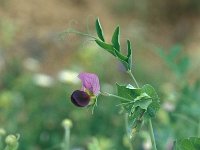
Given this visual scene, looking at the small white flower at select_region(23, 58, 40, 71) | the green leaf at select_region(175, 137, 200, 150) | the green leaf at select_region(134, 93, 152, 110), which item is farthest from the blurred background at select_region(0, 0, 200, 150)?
the green leaf at select_region(175, 137, 200, 150)

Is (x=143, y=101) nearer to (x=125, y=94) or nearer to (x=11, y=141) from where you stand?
(x=125, y=94)

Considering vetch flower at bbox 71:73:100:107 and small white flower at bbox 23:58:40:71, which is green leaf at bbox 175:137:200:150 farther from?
small white flower at bbox 23:58:40:71

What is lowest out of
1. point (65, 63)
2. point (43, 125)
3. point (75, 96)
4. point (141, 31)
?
point (75, 96)

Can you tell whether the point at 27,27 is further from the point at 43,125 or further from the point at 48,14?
the point at 43,125

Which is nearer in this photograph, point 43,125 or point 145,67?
point 43,125

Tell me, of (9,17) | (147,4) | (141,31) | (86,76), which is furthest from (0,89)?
(86,76)

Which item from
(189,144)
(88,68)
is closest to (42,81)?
(88,68)

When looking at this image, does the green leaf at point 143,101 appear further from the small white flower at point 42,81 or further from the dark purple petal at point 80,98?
the small white flower at point 42,81
